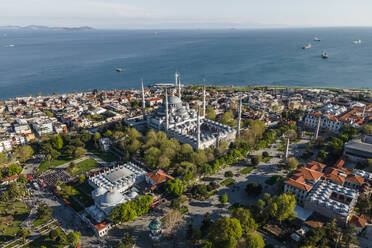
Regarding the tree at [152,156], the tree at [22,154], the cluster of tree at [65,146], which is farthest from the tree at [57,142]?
the tree at [152,156]

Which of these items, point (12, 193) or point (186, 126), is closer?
point (12, 193)

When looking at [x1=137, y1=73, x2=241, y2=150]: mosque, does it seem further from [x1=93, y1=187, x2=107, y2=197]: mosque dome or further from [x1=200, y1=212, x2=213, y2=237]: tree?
[x1=93, y1=187, x2=107, y2=197]: mosque dome

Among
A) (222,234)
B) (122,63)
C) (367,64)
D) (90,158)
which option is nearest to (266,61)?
(367,64)

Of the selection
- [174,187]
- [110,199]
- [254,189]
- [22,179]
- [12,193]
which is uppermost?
[110,199]

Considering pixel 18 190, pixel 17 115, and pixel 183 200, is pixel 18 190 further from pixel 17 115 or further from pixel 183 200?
pixel 17 115

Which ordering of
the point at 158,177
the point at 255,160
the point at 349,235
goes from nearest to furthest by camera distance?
the point at 349,235, the point at 158,177, the point at 255,160

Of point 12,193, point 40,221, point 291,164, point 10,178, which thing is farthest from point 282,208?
point 10,178

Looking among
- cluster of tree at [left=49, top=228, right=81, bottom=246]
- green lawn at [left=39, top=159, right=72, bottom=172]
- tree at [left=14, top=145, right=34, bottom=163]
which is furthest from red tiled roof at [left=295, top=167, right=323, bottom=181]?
tree at [left=14, top=145, right=34, bottom=163]

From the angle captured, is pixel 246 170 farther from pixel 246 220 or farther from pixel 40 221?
pixel 40 221
